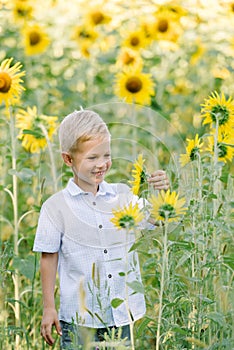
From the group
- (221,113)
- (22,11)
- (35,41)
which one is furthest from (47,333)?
(22,11)

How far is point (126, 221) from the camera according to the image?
192 centimetres

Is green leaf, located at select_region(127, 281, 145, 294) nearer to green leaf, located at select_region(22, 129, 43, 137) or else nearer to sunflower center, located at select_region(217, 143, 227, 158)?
sunflower center, located at select_region(217, 143, 227, 158)

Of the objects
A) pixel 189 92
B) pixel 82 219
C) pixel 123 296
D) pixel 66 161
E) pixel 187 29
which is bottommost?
pixel 123 296

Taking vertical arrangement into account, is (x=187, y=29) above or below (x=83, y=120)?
above

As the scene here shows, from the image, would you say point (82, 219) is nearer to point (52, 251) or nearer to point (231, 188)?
point (52, 251)

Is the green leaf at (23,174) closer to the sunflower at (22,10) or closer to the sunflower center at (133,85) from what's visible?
the sunflower center at (133,85)

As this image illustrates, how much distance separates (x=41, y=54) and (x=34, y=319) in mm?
2815

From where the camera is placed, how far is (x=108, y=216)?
2.36 m

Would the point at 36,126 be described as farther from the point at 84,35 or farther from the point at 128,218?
the point at 84,35

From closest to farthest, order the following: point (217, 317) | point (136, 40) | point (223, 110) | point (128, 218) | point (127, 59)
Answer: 1. point (128, 218)
2. point (217, 317)
3. point (223, 110)
4. point (127, 59)
5. point (136, 40)

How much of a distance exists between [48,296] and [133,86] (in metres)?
1.83

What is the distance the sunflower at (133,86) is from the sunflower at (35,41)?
1266mm

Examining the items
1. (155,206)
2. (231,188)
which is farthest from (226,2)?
(155,206)

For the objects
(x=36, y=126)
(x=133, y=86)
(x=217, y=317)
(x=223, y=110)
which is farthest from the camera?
(x=133, y=86)
